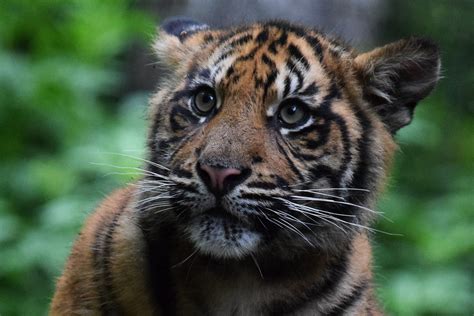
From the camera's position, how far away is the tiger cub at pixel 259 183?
321 cm

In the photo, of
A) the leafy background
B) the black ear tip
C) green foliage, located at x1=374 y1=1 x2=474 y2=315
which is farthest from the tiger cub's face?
the leafy background

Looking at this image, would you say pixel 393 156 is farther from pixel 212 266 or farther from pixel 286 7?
pixel 286 7

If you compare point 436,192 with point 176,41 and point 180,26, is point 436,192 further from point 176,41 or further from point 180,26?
point 176,41

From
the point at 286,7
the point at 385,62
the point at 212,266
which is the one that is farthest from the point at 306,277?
the point at 286,7

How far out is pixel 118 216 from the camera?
3744mm

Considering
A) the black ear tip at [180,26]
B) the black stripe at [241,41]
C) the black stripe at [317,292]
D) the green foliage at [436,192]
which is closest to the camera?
the black stripe at [317,292]

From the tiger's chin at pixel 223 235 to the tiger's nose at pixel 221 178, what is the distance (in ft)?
0.34

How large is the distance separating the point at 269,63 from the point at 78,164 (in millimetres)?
2457

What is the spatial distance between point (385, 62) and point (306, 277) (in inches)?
32.7

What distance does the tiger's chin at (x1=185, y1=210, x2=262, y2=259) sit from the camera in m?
3.19

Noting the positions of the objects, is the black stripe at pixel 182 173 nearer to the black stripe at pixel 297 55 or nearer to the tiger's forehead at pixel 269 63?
the tiger's forehead at pixel 269 63

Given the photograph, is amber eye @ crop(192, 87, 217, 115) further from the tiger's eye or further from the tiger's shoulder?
the tiger's shoulder

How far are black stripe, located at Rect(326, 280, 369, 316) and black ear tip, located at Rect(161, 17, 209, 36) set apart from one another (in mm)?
1231

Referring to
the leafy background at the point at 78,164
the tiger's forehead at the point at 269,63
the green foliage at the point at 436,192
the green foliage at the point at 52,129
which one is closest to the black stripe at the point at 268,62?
the tiger's forehead at the point at 269,63
